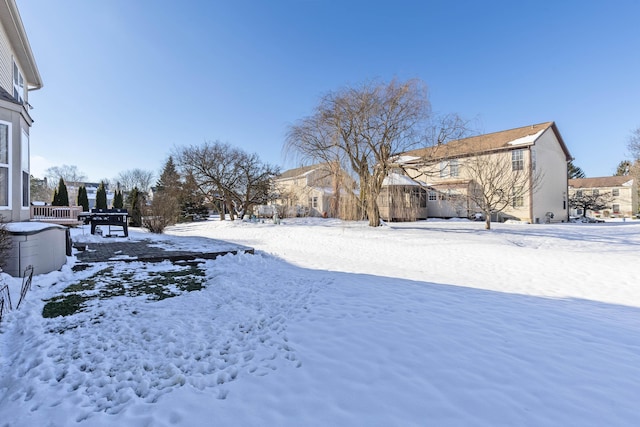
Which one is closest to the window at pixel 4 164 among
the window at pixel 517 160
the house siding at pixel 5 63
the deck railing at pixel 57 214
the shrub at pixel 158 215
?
the house siding at pixel 5 63

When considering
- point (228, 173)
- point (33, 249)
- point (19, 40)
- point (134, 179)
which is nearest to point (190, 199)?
point (228, 173)

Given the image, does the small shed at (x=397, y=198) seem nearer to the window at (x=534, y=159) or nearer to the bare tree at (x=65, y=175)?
the window at (x=534, y=159)

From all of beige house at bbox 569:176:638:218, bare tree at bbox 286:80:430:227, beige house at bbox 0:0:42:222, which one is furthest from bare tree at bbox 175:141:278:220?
beige house at bbox 569:176:638:218

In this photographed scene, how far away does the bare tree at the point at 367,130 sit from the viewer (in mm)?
15312

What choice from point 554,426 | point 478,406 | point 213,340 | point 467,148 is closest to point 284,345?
point 213,340

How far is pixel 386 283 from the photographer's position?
20.0 ft

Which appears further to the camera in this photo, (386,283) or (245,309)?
(386,283)

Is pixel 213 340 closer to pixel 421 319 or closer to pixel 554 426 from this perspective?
pixel 421 319

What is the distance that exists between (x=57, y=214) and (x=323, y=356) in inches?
598

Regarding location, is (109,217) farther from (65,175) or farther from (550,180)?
(65,175)

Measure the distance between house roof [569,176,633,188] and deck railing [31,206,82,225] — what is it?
5853cm

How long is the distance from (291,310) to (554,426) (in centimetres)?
309

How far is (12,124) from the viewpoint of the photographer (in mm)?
5898

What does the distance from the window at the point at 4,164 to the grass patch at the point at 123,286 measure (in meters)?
2.24
